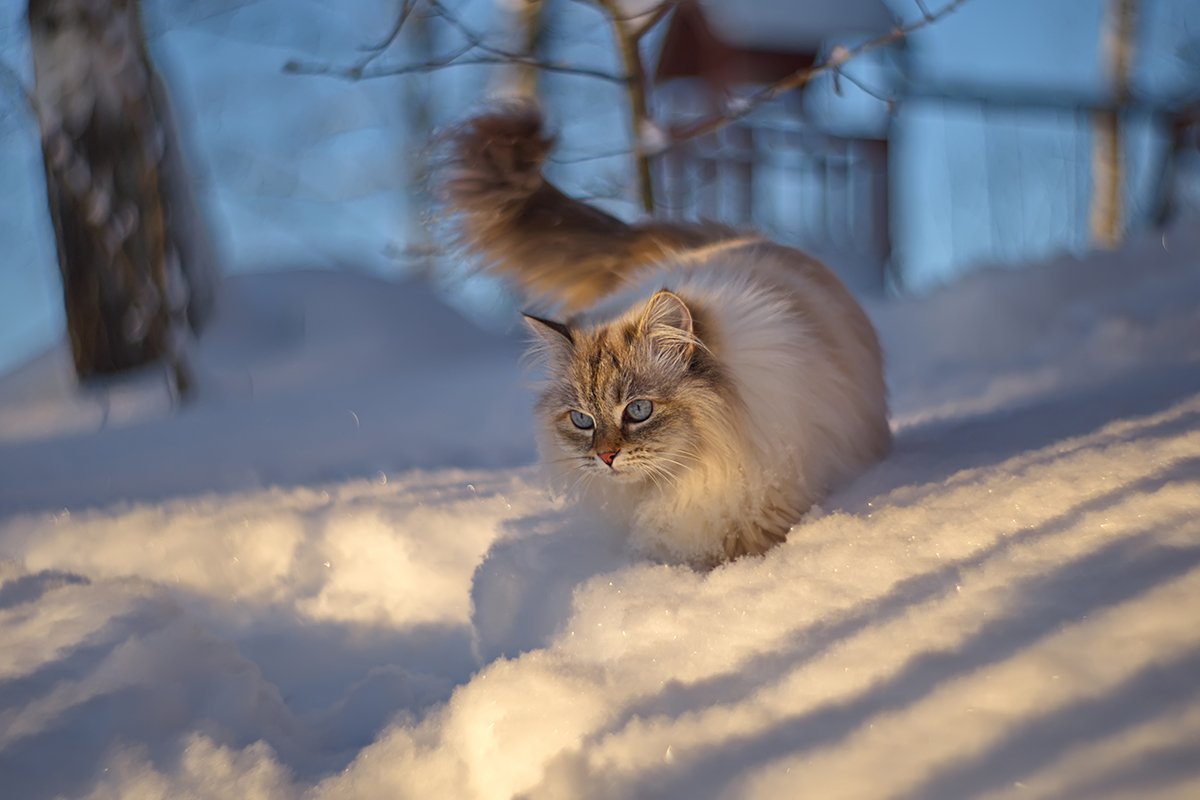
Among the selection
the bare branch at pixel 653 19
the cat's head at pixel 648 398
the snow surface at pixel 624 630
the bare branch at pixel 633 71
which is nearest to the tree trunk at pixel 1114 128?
the snow surface at pixel 624 630

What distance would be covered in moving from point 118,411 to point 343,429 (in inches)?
57.8

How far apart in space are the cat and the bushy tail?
256mm

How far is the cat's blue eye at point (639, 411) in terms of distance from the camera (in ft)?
5.37

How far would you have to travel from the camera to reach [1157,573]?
1.06 meters

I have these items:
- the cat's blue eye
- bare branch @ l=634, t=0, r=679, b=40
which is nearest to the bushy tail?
the cat's blue eye

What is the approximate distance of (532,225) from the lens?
2.22 m

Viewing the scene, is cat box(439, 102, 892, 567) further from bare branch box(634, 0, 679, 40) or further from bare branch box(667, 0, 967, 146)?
bare branch box(634, 0, 679, 40)

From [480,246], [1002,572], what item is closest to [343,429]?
[480,246]

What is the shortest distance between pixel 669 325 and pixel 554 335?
0.31 m

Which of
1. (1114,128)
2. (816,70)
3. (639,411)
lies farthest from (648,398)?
(1114,128)

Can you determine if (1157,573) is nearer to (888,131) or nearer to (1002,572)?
(1002,572)

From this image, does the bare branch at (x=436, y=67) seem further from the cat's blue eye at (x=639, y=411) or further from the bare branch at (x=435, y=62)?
the cat's blue eye at (x=639, y=411)

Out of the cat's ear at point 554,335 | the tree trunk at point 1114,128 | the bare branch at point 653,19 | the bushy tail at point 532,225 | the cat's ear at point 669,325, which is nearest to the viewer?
the cat's ear at point 669,325

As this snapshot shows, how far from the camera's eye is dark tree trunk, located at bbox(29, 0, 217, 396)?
3766 millimetres
